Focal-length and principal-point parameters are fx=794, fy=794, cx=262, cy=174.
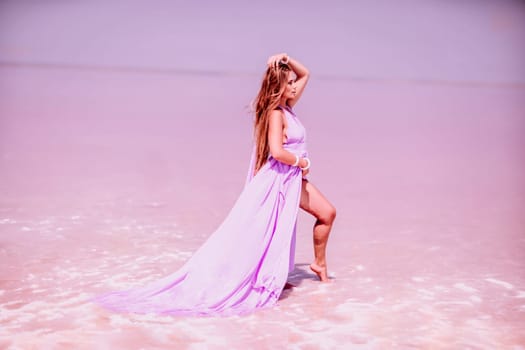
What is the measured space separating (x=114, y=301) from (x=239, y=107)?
36.8 ft

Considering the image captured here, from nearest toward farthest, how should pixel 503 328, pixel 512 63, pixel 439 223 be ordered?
pixel 503 328, pixel 439 223, pixel 512 63

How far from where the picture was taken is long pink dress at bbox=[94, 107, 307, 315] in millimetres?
Answer: 3711

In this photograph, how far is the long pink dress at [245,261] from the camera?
3.71 meters

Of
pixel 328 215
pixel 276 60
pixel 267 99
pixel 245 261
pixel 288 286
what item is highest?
pixel 276 60

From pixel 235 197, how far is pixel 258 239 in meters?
2.76

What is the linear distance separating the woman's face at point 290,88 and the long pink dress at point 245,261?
3.1 inches

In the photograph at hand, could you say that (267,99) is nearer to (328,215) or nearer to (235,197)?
(328,215)

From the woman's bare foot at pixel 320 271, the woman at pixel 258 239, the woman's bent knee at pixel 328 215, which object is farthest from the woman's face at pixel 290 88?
the woman's bare foot at pixel 320 271

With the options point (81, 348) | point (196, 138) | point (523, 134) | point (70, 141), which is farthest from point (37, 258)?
point (523, 134)

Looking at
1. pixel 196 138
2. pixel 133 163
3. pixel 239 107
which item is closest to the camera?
pixel 133 163

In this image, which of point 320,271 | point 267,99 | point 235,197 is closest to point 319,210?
point 320,271

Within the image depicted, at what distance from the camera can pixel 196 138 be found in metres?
10.3

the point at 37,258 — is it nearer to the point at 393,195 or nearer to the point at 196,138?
the point at 393,195

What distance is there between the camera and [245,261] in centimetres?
383
